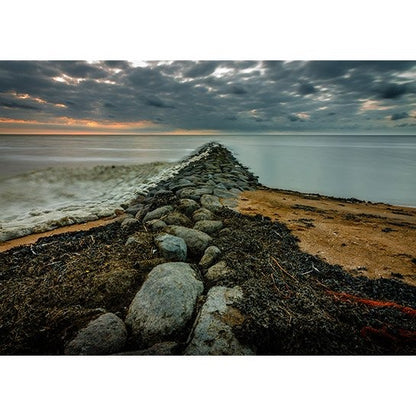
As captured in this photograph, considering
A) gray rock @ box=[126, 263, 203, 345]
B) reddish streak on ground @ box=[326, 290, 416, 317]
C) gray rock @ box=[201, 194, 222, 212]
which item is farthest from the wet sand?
reddish streak on ground @ box=[326, 290, 416, 317]

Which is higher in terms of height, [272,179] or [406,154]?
[406,154]

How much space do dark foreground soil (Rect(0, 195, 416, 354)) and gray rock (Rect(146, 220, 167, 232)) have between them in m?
0.18

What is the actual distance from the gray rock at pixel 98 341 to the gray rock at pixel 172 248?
0.74 meters

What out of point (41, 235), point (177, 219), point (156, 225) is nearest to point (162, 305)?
point (156, 225)

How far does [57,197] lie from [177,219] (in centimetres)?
353

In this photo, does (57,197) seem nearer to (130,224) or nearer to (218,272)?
(130,224)

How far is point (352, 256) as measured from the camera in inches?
94.0

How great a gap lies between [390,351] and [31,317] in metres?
2.15

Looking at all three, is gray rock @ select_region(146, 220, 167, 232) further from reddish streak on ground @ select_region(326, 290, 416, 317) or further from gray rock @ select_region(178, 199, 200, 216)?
reddish streak on ground @ select_region(326, 290, 416, 317)

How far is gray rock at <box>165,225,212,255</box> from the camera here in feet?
7.39

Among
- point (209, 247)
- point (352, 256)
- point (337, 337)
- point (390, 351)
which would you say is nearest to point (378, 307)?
point (390, 351)

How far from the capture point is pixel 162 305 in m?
1.53
